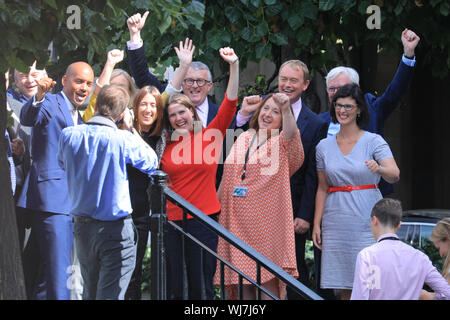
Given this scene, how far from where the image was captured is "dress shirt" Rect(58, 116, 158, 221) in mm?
5113

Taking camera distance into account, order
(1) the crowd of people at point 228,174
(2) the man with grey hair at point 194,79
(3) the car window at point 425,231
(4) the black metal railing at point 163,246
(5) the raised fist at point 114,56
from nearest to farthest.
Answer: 1. (4) the black metal railing at point 163,246
2. (1) the crowd of people at point 228,174
3. (5) the raised fist at point 114,56
4. (2) the man with grey hair at point 194,79
5. (3) the car window at point 425,231

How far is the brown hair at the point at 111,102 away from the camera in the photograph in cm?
524

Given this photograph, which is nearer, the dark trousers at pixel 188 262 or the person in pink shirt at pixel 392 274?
the person in pink shirt at pixel 392 274

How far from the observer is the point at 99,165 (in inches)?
203

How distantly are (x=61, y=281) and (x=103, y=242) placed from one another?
79 centimetres

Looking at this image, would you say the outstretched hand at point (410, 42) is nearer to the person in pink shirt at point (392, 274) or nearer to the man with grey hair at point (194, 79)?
the man with grey hair at point (194, 79)

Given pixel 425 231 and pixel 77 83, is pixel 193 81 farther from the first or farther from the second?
pixel 425 231

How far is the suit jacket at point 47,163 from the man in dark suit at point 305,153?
1.26 meters

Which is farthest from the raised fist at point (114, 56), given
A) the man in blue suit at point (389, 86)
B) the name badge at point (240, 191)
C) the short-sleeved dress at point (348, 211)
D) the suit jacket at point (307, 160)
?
the short-sleeved dress at point (348, 211)

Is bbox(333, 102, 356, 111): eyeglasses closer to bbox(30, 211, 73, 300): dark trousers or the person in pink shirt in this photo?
the person in pink shirt

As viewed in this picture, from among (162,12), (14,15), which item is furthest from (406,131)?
(14,15)

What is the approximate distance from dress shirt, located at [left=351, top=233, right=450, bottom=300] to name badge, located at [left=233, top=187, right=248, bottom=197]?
1050mm

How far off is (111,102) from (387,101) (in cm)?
211

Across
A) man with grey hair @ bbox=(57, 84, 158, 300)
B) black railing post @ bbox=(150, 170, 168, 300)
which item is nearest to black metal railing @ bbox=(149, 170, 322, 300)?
black railing post @ bbox=(150, 170, 168, 300)
